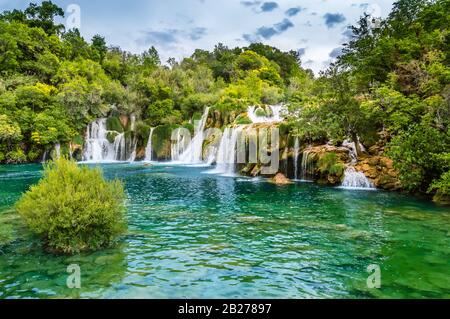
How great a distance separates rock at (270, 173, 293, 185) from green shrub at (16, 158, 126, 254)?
644 inches

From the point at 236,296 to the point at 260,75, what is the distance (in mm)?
66148

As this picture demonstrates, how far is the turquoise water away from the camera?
26.0ft

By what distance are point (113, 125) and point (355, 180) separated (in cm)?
3661

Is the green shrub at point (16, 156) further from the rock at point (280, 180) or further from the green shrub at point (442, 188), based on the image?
the green shrub at point (442, 188)

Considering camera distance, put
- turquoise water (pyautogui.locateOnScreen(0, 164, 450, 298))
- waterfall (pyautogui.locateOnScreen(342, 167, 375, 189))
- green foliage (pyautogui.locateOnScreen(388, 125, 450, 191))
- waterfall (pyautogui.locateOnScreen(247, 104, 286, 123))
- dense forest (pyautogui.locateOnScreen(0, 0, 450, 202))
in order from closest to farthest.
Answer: turquoise water (pyautogui.locateOnScreen(0, 164, 450, 298))
green foliage (pyautogui.locateOnScreen(388, 125, 450, 191))
dense forest (pyautogui.locateOnScreen(0, 0, 450, 202))
waterfall (pyautogui.locateOnScreen(342, 167, 375, 189))
waterfall (pyautogui.locateOnScreen(247, 104, 286, 123))

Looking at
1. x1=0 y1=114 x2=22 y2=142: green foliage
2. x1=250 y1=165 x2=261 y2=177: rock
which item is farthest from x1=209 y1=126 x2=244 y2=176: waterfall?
x1=0 y1=114 x2=22 y2=142: green foliage

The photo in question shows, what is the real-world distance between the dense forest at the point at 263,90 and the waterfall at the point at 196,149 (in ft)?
11.0

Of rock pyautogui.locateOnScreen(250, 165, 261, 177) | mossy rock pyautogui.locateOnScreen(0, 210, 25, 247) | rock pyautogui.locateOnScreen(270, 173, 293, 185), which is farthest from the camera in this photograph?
rock pyautogui.locateOnScreen(250, 165, 261, 177)

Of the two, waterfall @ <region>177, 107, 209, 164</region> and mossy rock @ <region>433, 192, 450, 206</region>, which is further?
waterfall @ <region>177, 107, 209, 164</region>

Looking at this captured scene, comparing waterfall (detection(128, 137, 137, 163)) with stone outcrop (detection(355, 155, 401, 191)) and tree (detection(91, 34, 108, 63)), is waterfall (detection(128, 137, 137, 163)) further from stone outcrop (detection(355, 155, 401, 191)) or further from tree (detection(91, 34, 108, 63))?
tree (detection(91, 34, 108, 63))

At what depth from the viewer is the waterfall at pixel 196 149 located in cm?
4306

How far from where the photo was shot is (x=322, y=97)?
2628 centimetres

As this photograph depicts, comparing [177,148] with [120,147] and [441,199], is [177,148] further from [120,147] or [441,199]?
[441,199]

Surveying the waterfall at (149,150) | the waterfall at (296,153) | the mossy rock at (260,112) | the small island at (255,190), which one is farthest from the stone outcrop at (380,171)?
the waterfall at (149,150)
